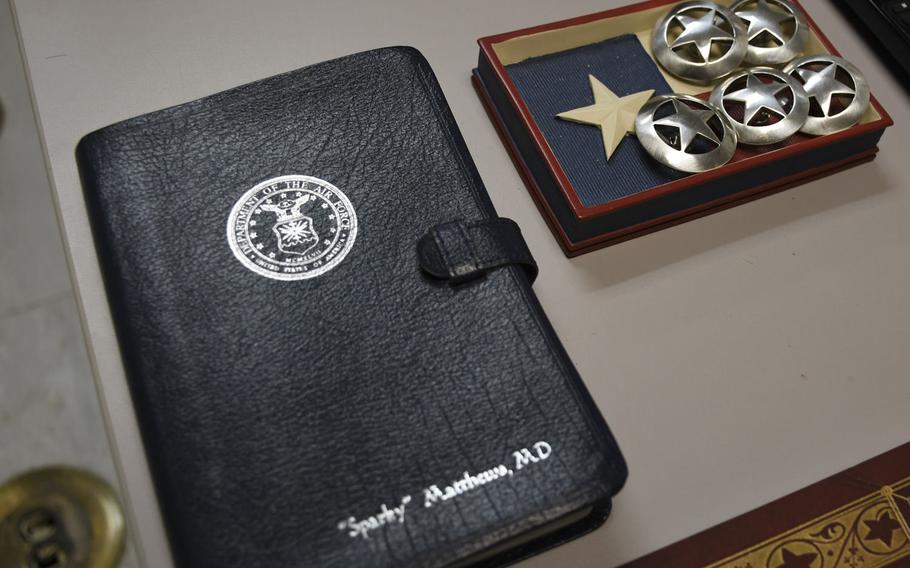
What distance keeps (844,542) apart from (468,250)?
0.33 m

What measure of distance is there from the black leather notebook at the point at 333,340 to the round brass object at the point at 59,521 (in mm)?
64

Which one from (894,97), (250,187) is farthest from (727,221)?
(250,187)

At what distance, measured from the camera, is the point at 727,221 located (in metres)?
0.70

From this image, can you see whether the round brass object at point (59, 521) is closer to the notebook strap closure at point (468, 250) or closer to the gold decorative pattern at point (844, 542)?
the notebook strap closure at point (468, 250)

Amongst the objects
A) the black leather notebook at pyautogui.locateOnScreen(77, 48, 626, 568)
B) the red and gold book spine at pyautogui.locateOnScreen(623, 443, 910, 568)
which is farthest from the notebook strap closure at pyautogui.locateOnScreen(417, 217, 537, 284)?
the red and gold book spine at pyautogui.locateOnScreen(623, 443, 910, 568)

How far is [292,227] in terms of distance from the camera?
23.1 inches

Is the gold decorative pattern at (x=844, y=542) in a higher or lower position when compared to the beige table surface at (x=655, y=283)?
lower

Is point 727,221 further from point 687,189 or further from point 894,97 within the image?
point 894,97

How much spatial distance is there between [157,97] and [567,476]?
467 mm

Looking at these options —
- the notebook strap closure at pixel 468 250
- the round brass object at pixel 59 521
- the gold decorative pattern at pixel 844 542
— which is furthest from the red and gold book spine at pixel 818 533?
the round brass object at pixel 59 521

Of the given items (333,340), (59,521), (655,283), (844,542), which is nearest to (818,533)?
(844,542)

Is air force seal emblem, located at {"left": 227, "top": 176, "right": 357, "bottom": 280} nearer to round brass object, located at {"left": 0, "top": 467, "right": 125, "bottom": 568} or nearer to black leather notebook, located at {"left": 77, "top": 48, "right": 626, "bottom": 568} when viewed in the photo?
black leather notebook, located at {"left": 77, "top": 48, "right": 626, "bottom": 568}

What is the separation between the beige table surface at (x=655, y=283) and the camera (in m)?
0.60

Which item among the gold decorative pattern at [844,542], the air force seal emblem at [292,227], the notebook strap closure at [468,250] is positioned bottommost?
the gold decorative pattern at [844,542]
